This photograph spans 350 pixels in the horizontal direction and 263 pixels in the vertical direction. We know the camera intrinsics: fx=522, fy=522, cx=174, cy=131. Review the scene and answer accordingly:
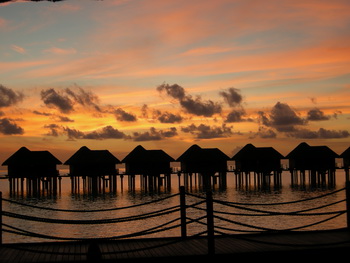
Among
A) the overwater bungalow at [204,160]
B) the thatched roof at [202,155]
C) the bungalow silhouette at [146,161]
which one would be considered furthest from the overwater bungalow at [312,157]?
the bungalow silhouette at [146,161]

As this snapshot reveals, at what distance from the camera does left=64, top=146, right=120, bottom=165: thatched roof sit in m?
56.9

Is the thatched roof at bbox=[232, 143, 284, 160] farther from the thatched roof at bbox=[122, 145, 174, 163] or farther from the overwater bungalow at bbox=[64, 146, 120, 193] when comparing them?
the overwater bungalow at bbox=[64, 146, 120, 193]

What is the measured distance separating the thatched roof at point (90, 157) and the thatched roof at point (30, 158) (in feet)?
5.66

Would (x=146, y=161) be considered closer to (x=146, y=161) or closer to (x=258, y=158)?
(x=146, y=161)

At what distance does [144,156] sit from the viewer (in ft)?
190

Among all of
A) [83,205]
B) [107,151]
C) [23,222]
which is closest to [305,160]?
[107,151]

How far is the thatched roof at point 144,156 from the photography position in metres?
57.8

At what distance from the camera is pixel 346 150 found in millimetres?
66250

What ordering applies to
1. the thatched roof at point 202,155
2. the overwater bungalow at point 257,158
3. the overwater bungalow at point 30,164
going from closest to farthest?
the overwater bungalow at point 30,164 < the thatched roof at point 202,155 < the overwater bungalow at point 257,158

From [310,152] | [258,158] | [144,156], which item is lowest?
[258,158]

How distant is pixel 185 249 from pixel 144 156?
48.1 m

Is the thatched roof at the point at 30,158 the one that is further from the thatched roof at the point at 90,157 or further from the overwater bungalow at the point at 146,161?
the overwater bungalow at the point at 146,161

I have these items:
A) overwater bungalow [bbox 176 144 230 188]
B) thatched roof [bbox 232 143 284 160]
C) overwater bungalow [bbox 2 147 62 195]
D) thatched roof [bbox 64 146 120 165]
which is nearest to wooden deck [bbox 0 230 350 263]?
overwater bungalow [bbox 2 147 62 195]

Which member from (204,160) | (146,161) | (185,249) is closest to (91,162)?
(146,161)
